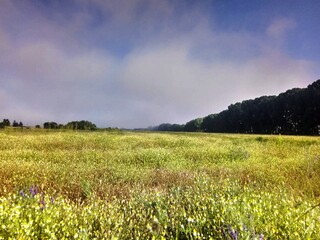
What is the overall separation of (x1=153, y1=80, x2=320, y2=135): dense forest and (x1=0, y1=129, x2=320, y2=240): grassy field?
37.6 meters

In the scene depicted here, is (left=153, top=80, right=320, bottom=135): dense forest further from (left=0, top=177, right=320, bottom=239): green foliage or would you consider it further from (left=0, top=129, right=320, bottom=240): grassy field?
(left=0, top=177, right=320, bottom=239): green foliage

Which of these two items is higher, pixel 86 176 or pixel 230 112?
pixel 230 112

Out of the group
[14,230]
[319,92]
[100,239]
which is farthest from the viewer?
[319,92]

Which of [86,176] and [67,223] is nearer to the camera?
[67,223]

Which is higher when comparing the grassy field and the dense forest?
the dense forest

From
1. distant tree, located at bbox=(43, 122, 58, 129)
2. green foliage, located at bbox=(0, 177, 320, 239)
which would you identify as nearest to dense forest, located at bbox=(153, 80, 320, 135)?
distant tree, located at bbox=(43, 122, 58, 129)

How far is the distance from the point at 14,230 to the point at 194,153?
32.6ft

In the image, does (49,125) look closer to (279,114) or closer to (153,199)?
(153,199)

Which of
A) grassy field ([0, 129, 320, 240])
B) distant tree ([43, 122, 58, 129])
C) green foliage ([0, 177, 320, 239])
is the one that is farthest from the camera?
distant tree ([43, 122, 58, 129])

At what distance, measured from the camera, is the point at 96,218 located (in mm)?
3529

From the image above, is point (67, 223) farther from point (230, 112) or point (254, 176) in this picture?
point (230, 112)

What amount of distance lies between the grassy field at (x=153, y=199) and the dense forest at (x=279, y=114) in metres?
37.6

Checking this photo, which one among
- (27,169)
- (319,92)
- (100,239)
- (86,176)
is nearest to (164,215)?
(100,239)

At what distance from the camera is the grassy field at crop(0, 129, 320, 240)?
123 inches
